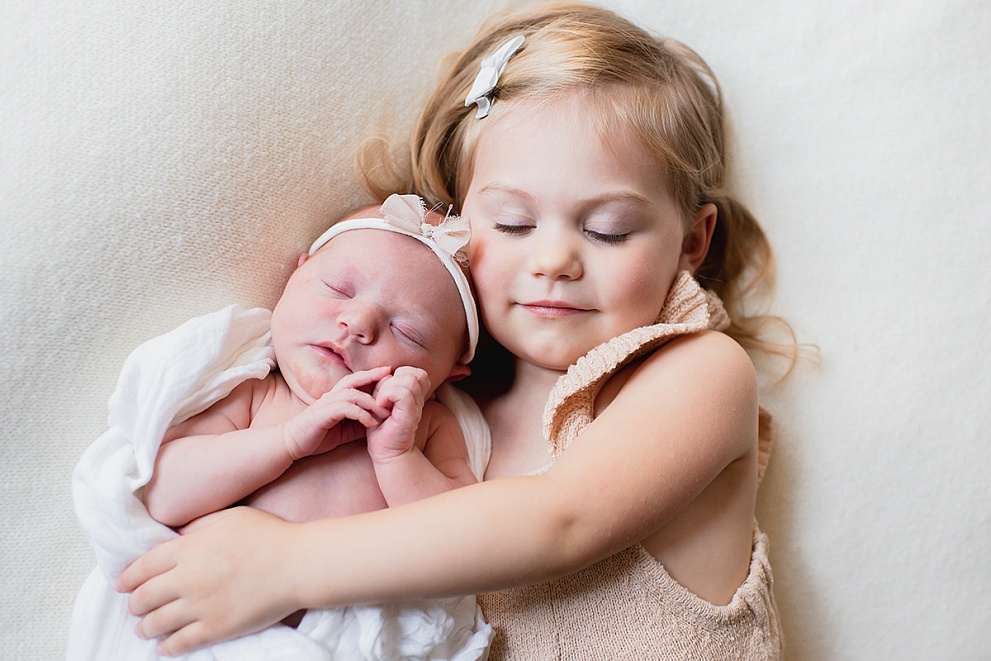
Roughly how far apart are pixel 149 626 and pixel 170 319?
475 millimetres

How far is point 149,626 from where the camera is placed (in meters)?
1.18

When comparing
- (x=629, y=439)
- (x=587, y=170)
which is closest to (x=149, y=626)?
(x=629, y=439)

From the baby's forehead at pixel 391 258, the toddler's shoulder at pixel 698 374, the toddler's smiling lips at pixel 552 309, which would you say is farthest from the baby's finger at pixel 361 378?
the toddler's shoulder at pixel 698 374

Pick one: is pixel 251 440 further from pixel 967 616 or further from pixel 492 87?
pixel 967 616

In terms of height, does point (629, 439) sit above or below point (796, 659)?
above

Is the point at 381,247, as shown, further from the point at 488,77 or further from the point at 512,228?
the point at 488,77

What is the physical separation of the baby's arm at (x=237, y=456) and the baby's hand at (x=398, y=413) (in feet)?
0.07

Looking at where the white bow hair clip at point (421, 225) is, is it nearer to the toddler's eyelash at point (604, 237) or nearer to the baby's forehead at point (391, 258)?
the baby's forehead at point (391, 258)

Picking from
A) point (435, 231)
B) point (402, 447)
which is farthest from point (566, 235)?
point (402, 447)

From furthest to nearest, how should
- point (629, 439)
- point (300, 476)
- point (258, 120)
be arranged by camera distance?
point (258, 120), point (300, 476), point (629, 439)

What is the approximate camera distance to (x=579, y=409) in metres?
1.33

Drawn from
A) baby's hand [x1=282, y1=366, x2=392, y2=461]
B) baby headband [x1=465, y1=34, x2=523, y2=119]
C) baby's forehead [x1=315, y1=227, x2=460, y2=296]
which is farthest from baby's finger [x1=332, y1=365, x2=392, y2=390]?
baby headband [x1=465, y1=34, x2=523, y2=119]

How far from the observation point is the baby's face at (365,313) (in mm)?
1289

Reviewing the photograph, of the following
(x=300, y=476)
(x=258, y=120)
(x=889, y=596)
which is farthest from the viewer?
(x=889, y=596)
